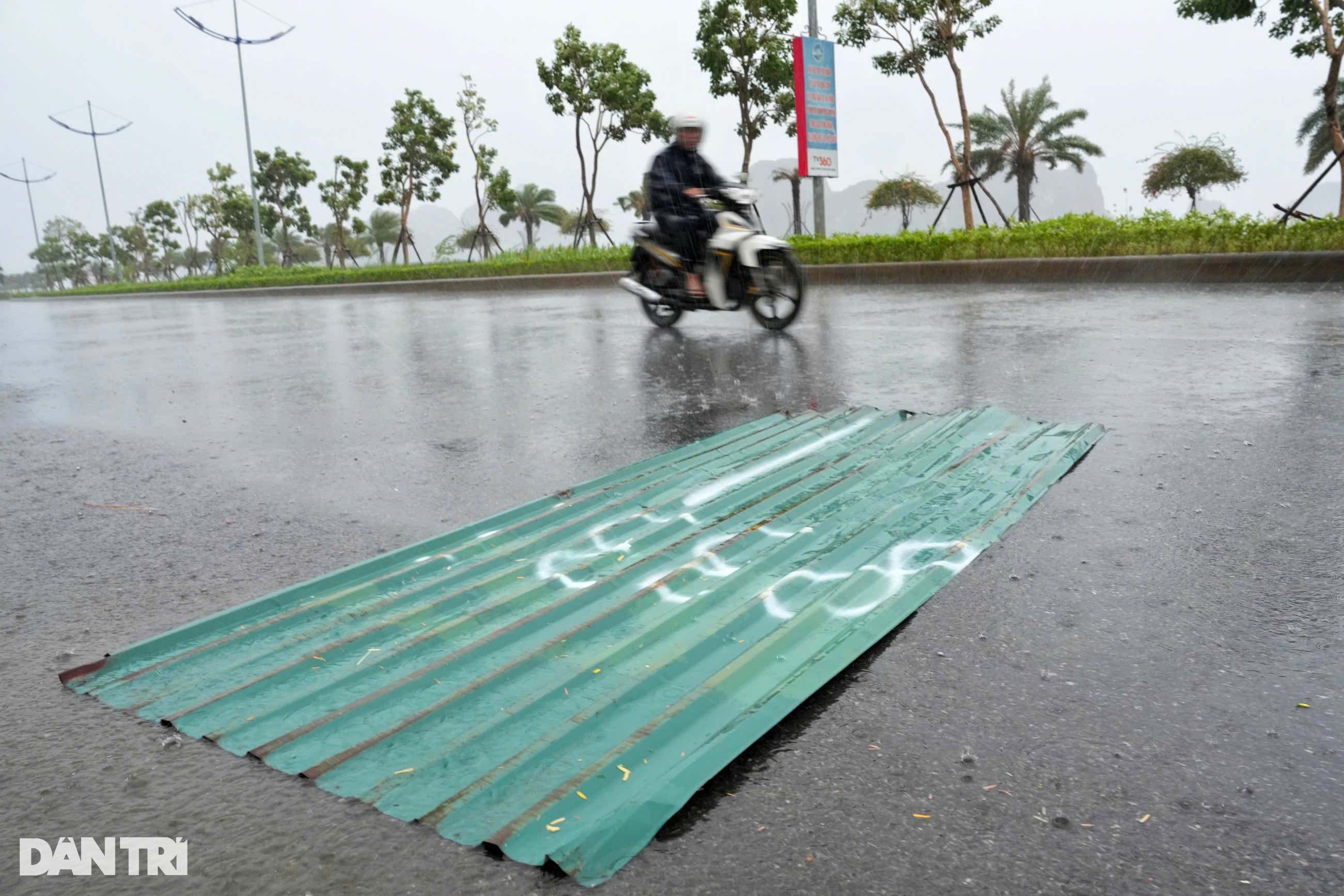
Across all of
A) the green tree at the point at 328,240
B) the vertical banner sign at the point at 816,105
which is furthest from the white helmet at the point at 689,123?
the green tree at the point at 328,240

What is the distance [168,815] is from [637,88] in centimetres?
2944

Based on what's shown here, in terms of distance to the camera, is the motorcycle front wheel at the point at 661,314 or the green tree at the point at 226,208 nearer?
the motorcycle front wheel at the point at 661,314

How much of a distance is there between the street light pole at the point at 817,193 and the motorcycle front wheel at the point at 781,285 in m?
8.74

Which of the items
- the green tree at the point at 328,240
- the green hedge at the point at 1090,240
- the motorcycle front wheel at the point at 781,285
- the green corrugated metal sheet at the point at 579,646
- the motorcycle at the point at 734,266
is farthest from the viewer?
the green tree at the point at 328,240

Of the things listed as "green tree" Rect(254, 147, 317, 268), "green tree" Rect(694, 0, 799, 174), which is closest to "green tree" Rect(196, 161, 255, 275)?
"green tree" Rect(254, 147, 317, 268)

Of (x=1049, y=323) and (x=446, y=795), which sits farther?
(x=1049, y=323)

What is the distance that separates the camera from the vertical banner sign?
52.4 feet

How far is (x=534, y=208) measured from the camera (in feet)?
167

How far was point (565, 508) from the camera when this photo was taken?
347 centimetres

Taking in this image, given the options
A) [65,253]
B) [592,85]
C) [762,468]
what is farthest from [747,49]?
[65,253]

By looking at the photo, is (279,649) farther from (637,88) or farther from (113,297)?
(113,297)

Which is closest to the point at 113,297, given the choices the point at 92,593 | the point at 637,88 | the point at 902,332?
the point at 637,88

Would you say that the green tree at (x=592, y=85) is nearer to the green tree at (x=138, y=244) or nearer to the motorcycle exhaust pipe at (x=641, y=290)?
the motorcycle exhaust pipe at (x=641, y=290)

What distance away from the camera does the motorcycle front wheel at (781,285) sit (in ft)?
26.1
